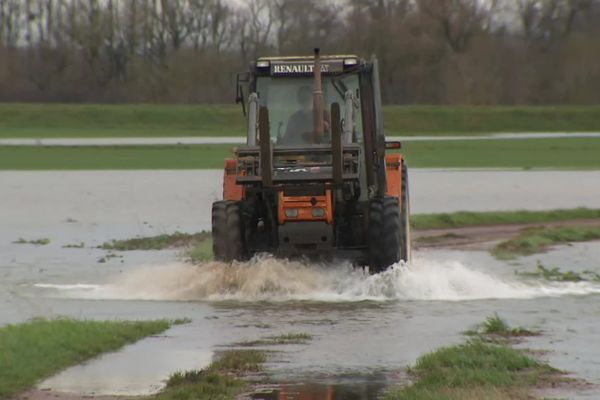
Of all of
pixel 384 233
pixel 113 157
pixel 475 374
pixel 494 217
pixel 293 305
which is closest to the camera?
pixel 475 374

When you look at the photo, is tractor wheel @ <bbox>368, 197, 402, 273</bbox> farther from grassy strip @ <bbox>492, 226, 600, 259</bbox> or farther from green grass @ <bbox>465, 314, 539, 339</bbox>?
grassy strip @ <bbox>492, 226, 600, 259</bbox>

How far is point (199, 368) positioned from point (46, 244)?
40.5 feet

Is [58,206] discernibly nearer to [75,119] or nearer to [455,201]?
[455,201]

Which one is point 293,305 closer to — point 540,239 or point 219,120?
point 540,239

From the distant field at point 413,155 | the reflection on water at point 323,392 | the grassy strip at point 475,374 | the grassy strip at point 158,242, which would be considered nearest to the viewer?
the grassy strip at point 475,374

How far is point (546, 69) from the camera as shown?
83.2 m

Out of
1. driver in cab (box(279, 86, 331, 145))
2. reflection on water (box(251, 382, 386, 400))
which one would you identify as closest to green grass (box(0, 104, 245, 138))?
driver in cab (box(279, 86, 331, 145))

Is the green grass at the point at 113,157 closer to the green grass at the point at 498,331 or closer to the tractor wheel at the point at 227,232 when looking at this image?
the tractor wheel at the point at 227,232

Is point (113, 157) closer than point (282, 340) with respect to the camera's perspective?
No

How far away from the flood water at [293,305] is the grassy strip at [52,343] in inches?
7.0

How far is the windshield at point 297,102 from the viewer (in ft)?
56.0

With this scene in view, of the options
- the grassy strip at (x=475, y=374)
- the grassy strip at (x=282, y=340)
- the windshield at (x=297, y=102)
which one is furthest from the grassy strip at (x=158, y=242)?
the grassy strip at (x=475, y=374)

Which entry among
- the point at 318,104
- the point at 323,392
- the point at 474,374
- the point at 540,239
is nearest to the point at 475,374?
the point at 474,374

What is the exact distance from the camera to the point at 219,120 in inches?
3049
